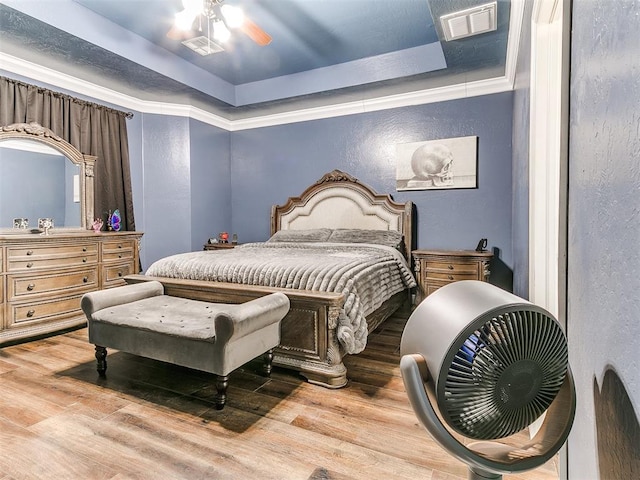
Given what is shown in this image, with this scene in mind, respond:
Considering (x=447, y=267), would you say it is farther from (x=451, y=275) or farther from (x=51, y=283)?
(x=51, y=283)

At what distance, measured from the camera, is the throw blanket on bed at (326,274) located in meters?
2.25

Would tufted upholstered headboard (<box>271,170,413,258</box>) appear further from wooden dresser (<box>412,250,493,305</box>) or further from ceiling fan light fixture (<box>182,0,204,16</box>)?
ceiling fan light fixture (<box>182,0,204,16</box>)

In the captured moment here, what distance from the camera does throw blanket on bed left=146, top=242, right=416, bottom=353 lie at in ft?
7.39

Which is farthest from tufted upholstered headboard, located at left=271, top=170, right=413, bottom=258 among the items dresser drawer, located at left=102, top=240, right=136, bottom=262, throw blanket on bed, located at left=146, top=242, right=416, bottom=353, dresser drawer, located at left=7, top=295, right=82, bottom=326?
dresser drawer, located at left=7, top=295, right=82, bottom=326

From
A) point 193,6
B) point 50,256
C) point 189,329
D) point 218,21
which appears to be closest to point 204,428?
point 189,329

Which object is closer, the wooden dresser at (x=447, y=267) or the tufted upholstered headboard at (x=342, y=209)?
the wooden dresser at (x=447, y=267)

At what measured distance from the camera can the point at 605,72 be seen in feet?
2.35

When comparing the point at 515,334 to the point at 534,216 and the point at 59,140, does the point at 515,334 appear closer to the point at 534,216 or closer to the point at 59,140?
the point at 534,216

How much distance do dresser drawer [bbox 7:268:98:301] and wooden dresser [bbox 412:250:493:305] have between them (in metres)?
3.34

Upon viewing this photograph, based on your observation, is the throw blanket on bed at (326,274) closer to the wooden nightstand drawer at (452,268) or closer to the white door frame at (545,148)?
the wooden nightstand drawer at (452,268)

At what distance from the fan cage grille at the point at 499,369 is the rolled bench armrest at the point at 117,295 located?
2.43 metres

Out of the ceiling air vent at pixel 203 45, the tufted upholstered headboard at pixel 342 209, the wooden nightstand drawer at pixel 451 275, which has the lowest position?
the wooden nightstand drawer at pixel 451 275

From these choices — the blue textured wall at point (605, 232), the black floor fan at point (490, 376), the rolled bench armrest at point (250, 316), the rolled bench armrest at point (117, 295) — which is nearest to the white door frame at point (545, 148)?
the blue textured wall at point (605, 232)

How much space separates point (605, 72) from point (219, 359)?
6.16 feet
